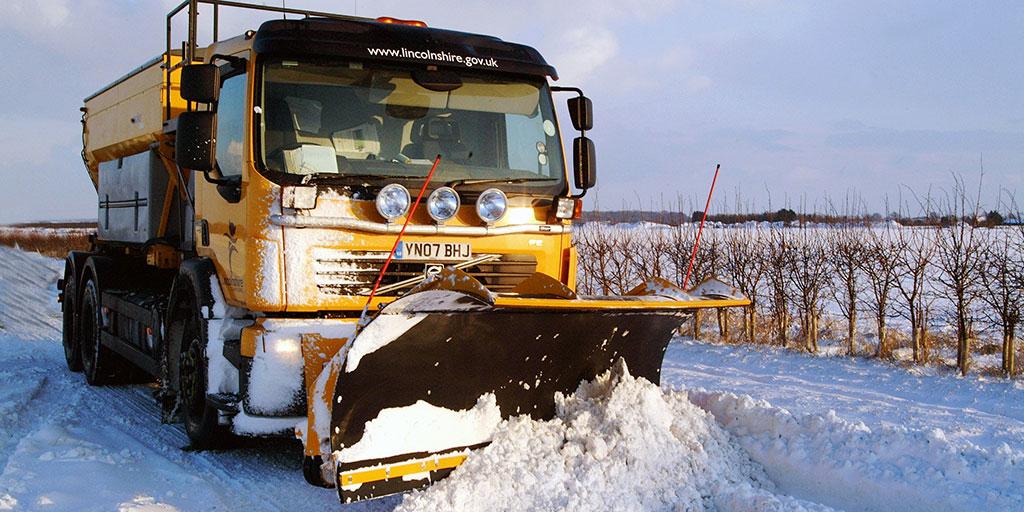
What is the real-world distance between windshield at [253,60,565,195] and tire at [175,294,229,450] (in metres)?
1.29

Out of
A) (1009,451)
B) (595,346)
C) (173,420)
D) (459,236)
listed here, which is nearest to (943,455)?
(1009,451)

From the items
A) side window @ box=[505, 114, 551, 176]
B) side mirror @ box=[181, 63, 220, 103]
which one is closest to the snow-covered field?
side window @ box=[505, 114, 551, 176]

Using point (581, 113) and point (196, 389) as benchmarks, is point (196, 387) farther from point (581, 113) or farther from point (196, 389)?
point (581, 113)

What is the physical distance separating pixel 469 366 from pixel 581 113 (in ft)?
7.22

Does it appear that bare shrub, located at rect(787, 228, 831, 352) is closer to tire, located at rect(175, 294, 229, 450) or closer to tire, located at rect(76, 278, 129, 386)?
tire, located at rect(175, 294, 229, 450)

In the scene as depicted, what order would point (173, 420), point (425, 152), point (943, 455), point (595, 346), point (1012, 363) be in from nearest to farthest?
point (943, 455) < point (595, 346) < point (425, 152) < point (173, 420) < point (1012, 363)

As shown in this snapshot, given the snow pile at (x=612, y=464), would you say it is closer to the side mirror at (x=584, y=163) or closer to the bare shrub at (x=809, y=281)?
the side mirror at (x=584, y=163)

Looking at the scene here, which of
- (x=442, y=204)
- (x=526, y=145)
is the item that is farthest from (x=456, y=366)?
(x=526, y=145)

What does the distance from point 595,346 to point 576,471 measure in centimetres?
89

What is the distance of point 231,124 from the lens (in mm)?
4941

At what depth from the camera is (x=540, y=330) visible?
434 centimetres

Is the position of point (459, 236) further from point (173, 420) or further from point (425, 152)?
point (173, 420)

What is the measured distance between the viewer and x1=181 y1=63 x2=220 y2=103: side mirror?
183 inches

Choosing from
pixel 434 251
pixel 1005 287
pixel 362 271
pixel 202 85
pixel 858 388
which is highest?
pixel 202 85
